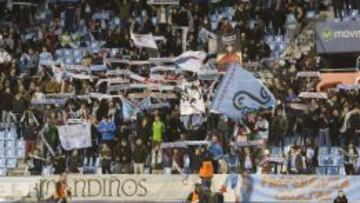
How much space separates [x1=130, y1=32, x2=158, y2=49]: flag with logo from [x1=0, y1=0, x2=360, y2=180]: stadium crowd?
25 cm

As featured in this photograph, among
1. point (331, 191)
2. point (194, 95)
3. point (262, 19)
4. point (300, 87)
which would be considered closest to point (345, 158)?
point (331, 191)

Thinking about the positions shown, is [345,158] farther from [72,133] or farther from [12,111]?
[12,111]

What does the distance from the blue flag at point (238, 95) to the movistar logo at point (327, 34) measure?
4091mm

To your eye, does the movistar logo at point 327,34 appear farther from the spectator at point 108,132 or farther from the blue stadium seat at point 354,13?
the spectator at point 108,132

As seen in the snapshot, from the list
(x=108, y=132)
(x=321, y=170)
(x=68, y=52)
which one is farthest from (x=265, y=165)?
(x=68, y=52)

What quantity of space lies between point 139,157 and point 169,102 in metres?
2.72

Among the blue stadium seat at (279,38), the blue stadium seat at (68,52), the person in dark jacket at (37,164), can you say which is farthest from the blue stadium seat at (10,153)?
the blue stadium seat at (279,38)

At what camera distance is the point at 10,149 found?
29.4 metres

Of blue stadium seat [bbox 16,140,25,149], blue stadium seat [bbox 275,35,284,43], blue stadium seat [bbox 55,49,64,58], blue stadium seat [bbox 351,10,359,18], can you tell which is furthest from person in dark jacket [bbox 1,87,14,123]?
blue stadium seat [bbox 351,10,359,18]

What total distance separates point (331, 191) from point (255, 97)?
140 inches

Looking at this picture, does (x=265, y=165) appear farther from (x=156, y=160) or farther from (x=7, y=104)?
(x=7, y=104)

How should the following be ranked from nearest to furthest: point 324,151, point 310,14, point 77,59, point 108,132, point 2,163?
point 324,151
point 108,132
point 2,163
point 310,14
point 77,59

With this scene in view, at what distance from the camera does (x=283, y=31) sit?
32000mm

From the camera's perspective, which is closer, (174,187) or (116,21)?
(174,187)
